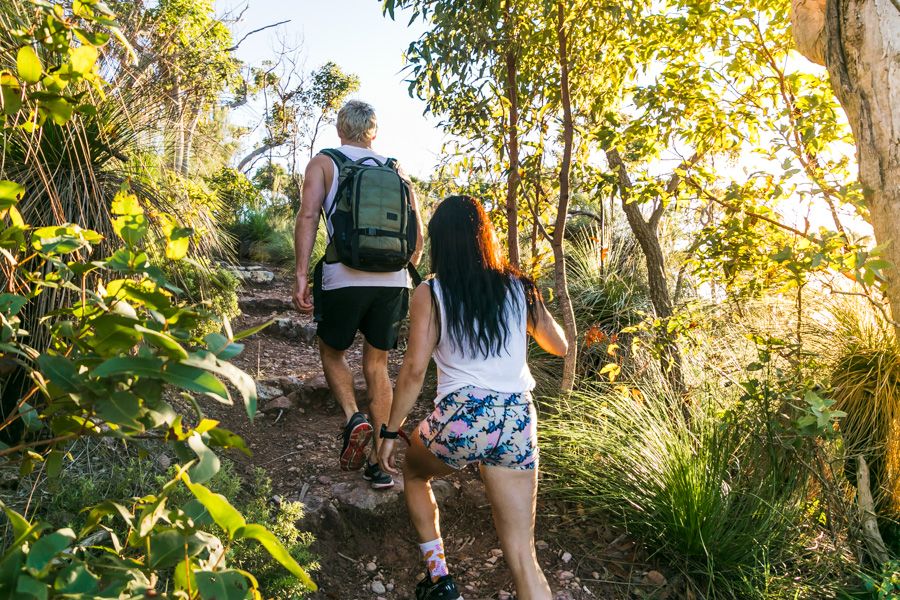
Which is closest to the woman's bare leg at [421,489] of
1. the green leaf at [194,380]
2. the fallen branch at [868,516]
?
the green leaf at [194,380]

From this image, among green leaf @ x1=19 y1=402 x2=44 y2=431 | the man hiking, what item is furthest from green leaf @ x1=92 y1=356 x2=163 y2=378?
the man hiking

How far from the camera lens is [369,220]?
10.9ft

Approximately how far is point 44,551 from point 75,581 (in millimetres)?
62

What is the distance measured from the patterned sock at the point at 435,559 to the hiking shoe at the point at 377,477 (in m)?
0.74

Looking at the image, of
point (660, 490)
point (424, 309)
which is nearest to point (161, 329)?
point (424, 309)

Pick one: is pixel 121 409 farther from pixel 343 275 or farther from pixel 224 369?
pixel 343 275

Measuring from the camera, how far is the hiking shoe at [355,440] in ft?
11.3

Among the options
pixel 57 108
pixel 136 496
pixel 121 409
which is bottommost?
pixel 136 496

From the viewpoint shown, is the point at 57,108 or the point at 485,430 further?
the point at 485,430

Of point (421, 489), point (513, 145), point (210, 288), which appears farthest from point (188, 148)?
Answer: point (421, 489)

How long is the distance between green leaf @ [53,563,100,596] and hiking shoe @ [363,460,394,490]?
2.53m

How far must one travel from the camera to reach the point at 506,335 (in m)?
2.59

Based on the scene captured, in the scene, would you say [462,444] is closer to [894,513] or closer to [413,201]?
[413,201]

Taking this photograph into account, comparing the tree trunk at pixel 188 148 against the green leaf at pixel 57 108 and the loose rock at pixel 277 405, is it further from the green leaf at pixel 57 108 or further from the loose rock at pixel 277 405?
the green leaf at pixel 57 108
